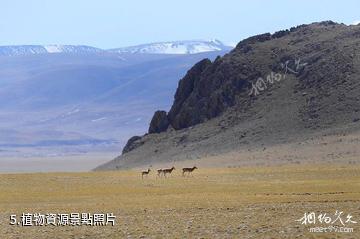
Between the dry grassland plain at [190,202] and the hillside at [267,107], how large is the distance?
30035 millimetres

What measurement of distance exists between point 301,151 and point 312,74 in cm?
2591

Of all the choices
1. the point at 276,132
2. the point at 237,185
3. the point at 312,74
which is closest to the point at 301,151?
the point at 276,132

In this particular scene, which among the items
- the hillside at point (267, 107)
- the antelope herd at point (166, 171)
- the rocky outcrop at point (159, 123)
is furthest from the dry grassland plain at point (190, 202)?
the rocky outcrop at point (159, 123)

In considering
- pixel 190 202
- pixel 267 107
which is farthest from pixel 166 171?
pixel 267 107

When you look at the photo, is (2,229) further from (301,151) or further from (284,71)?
(284,71)

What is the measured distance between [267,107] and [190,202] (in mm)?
70690

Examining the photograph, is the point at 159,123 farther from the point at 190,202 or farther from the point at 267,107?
the point at 190,202

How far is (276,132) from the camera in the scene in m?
95.6

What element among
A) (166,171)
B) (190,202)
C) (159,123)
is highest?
(159,123)

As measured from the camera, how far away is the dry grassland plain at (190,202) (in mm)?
24750

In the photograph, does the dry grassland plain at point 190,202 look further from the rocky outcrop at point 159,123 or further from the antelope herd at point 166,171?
the rocky outcrop at point 159,123

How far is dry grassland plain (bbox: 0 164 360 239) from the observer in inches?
974

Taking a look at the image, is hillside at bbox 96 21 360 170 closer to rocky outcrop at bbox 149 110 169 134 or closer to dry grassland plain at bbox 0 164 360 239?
rocky outcrop at bbox 149 110 169 134

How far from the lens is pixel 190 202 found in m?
33.8
